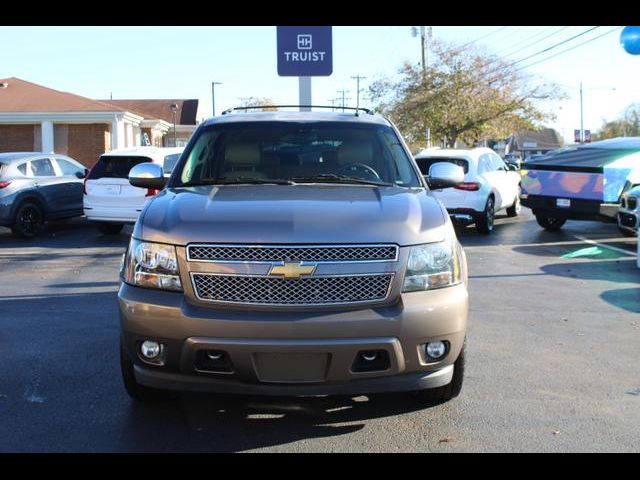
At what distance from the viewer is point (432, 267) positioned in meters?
3.86

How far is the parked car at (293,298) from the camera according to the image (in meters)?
3.58

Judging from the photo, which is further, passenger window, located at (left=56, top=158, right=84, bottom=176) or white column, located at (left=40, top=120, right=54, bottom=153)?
white column, located at (left=40, top=120, right=54, bottom=153)

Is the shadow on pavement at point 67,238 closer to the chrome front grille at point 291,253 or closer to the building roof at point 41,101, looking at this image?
the chrome front grille at point 291,253

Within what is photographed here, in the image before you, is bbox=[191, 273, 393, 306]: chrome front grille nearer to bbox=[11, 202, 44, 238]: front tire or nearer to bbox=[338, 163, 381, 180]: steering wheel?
bbox=[338, 163, 381, 180]: steering wheel

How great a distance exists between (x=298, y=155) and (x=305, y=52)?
7106 millimetres

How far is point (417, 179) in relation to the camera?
5023mm

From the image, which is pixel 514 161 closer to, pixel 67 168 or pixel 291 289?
pixel 67 168

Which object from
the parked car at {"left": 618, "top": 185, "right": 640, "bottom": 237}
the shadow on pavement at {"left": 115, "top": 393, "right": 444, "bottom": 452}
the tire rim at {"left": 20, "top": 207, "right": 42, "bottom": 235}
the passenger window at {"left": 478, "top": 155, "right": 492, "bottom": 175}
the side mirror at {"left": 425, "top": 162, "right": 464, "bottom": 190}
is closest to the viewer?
the shadow on pavement at {"left": 115, "top": 393, "right": 444, "bottom": 452}

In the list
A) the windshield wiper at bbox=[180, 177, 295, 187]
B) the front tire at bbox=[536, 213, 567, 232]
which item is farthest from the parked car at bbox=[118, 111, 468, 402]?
the front tire at bbox=[536, 213, 567, 232]

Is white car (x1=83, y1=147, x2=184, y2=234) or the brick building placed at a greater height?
the brick building

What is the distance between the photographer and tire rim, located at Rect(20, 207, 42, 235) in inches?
521

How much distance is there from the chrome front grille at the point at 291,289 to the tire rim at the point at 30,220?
1071cm

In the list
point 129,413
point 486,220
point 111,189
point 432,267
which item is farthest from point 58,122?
point 432,267

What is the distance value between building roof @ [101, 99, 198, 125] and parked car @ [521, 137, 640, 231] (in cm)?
4054
